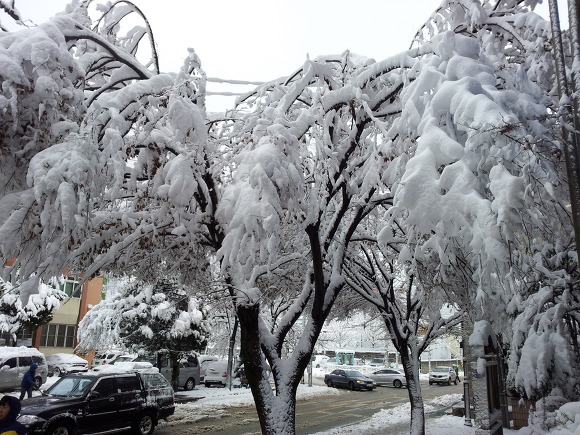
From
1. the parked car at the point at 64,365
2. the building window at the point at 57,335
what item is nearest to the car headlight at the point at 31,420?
the parked car at the point at 64,365

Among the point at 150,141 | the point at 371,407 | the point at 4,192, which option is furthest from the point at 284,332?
the point at 371,407

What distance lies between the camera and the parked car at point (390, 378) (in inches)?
1359

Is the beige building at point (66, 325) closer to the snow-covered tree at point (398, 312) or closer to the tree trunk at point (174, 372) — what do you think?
the tree trunk at point (174, 372)

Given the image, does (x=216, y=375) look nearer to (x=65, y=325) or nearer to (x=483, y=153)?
(x=65, y=325)

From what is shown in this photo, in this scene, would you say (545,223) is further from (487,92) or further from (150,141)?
(150,141)

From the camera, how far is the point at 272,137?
4.51 meters

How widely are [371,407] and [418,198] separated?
20.1 m

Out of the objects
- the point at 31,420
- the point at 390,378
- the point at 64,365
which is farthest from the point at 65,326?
the point at 31,420

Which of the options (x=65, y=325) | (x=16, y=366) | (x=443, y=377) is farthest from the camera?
(x=443, y=377)

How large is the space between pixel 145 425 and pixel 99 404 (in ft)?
6.38

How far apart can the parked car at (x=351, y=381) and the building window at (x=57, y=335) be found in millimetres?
19666

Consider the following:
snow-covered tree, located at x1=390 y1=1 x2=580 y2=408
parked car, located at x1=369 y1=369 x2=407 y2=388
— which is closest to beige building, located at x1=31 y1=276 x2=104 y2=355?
parked car, located at x1=369 y1=369 x2=407 y2=388

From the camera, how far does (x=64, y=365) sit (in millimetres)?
24938

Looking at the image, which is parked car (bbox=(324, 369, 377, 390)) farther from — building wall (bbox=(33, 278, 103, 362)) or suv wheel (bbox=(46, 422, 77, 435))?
suv wheel (bbox=(46, 422, 77, 435))
